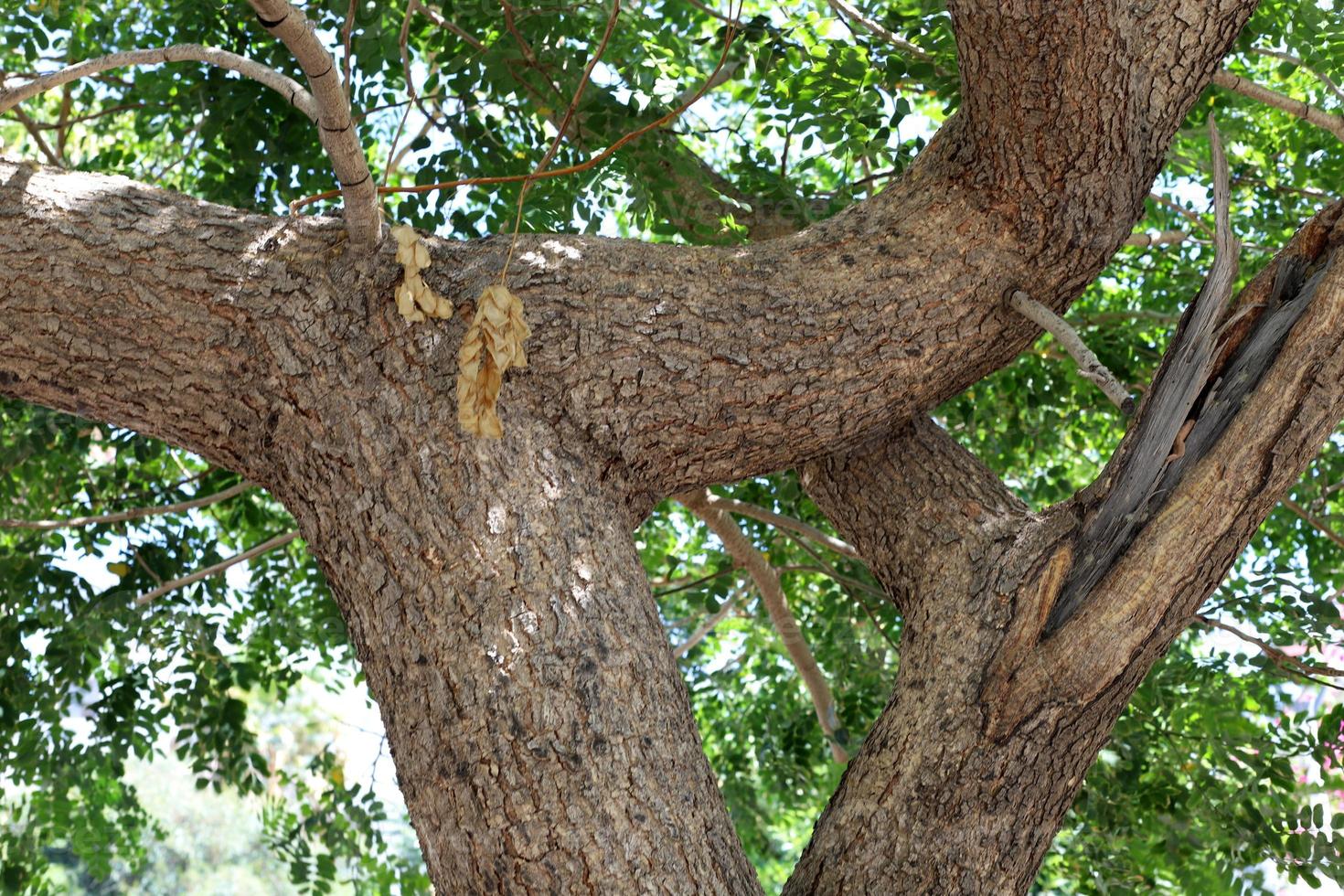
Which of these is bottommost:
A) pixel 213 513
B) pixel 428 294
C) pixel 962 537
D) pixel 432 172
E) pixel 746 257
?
pixel 962 537

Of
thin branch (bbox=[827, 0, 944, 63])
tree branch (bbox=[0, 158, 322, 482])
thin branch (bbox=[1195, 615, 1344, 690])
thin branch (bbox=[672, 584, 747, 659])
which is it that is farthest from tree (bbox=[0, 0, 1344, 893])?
thin branch (bbox=[672, 584, 747, 659])

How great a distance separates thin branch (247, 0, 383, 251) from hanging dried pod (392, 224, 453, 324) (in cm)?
15

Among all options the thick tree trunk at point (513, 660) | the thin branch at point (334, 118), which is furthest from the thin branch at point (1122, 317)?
the thin branch at point (334, 118)

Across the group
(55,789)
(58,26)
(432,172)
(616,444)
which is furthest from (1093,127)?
(55,789)

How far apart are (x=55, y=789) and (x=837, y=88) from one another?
10.7 ft

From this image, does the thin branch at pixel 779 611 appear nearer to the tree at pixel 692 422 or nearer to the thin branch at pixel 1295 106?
the tree at pixel 692 422

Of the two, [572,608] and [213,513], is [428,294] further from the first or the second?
[213,513]

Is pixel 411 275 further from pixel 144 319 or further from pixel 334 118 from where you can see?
pixel 144 319

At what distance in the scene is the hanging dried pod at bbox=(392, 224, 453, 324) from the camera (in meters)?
2.08

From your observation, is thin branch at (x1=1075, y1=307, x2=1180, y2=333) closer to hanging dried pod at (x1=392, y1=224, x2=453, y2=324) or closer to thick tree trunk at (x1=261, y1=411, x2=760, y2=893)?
thick tree trunk at (x1=261, y1=411, x2=760, y2=893)

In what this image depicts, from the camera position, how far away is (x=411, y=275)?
209 cm

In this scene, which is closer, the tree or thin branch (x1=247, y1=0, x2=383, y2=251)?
thin branch (x1=247, y1=0, x2=383, y2=251)

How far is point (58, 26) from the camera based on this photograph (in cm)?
390

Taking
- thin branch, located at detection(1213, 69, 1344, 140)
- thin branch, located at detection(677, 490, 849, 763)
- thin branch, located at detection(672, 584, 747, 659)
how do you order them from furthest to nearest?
thin branch, located at detection(672, 584, 747, 659) → thin branch, located at detection(677, 490, 849, 763) → thin branch, located at detection(1213, 69, 1344, 140)
